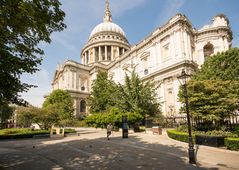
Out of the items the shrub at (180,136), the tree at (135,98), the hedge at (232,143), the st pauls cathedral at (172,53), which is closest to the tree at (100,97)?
the st pauls cathedral at (172,53)

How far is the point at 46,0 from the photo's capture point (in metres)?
6.99

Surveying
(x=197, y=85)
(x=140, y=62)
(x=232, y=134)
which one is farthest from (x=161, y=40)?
(x=232, y=134)

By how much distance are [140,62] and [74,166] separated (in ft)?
119

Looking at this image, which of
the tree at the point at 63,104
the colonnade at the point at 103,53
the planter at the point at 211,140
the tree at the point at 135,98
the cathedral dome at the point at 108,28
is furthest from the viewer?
the cathedral dome at the point at 108,28

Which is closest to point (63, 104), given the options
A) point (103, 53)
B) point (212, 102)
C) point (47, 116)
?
point (47, 116)

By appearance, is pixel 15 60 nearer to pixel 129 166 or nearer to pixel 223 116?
pixel 129 166

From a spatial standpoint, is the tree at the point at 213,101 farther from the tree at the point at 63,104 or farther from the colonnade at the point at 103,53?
the colonnade at the point at 103,53

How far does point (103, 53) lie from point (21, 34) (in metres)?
61.7

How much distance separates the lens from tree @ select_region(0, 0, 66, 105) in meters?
6.60

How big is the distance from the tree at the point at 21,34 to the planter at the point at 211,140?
37.5 ft

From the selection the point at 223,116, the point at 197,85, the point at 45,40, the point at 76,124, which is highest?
the point at 45,40

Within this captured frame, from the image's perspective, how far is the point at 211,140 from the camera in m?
12.6

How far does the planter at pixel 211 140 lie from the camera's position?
1232 centimetres

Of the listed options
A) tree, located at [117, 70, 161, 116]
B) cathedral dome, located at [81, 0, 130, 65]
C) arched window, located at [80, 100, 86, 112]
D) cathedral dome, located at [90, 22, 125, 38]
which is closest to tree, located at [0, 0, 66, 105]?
tree, located at [117, 70, 161, 116]
